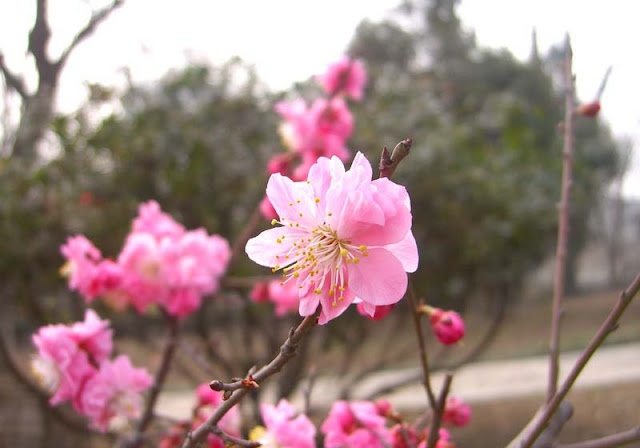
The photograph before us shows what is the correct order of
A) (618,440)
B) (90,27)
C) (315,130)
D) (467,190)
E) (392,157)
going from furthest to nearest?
(467,190) < (90,27) < (315,130) < (618,440) < (392,157)

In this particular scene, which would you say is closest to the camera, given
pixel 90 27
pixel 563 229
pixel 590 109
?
pixel 563 229

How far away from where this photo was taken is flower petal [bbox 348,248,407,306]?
1.82 feet

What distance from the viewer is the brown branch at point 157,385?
123cm

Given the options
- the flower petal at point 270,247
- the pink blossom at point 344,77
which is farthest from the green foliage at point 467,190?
the flower petal at point 270,247

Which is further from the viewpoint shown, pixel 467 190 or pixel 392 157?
pixel 467 190

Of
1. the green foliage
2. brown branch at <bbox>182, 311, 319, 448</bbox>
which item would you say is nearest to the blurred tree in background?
the green foliage

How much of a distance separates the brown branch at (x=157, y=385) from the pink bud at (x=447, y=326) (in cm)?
Answer: 66

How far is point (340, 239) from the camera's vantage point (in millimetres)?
587

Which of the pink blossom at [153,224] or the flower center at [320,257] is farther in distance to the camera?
the pink blossom at [153,224]

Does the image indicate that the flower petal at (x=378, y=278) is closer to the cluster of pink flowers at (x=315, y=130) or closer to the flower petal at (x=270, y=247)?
the flower petal at (x=270, y=247)

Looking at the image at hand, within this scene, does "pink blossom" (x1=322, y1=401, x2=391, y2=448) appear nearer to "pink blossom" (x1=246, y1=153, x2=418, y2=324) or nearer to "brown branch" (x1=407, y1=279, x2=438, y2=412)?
"brown branch" (x1=407, y1=279, x2=438, y2=412)

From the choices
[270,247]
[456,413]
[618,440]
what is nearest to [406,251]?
[270,247]

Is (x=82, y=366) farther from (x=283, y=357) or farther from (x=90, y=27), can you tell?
(x=90, y=27)

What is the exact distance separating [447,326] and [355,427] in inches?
10.3
